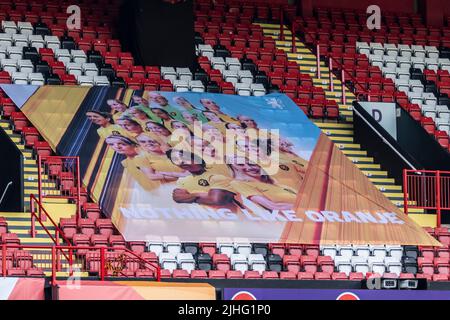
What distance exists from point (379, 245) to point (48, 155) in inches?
221

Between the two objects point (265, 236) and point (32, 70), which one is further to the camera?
point (32, 70)

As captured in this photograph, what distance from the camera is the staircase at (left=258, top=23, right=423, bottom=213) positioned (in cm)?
3158

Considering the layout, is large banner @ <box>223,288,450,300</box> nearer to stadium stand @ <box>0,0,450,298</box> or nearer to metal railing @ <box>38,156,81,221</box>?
stadium stand @ <box>0,0,450,298</box>

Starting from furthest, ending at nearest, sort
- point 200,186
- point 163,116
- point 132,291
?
1. point 163,116
2. point 200,186
3. point 132,291

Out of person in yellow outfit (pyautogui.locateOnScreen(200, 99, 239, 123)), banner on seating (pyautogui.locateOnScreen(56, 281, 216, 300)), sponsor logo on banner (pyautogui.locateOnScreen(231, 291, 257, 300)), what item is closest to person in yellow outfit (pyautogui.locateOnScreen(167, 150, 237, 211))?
person in yellow outfit (pyautogui.locateOnScreen(200, 99, 239, 123))

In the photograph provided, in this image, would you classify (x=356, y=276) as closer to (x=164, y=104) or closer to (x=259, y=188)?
(x=259, y=188)

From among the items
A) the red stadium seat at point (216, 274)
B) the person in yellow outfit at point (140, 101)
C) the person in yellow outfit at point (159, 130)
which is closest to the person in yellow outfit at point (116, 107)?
the person in yellow outfit at point (140, 101)

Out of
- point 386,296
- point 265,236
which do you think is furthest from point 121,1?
point 386,296

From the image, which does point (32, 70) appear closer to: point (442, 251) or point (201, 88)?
point (201, 88)

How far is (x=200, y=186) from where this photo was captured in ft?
98.1

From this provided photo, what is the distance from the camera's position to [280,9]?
3691cm

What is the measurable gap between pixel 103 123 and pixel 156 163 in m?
1.41

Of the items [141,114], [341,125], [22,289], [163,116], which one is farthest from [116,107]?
[22,289]

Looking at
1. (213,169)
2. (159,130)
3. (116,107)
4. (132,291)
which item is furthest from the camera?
(116,107)
